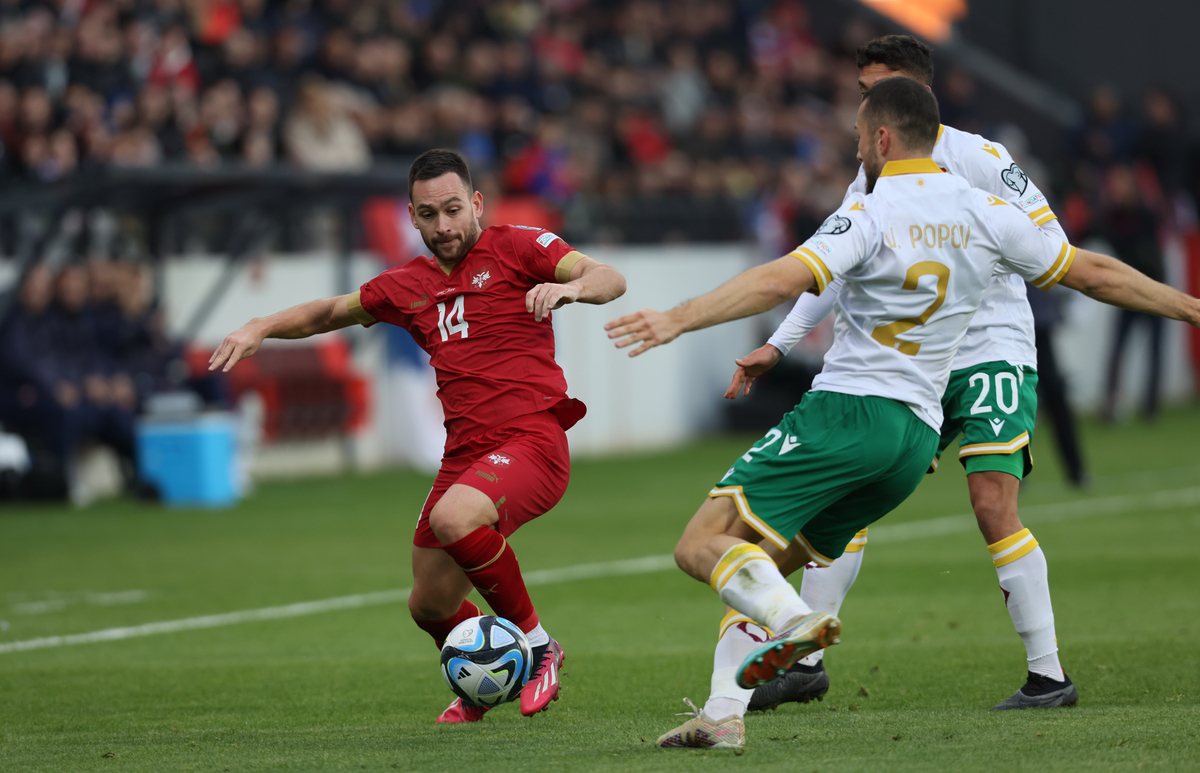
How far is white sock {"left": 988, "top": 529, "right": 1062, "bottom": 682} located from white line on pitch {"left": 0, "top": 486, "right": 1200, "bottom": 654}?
4.13m

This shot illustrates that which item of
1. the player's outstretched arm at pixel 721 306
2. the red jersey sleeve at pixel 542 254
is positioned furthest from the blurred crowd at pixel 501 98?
the player's outstretched arm at pixel 721 306

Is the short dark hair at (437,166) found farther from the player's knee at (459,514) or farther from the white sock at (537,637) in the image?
the white sock at (537,637)

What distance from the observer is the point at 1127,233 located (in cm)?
2006

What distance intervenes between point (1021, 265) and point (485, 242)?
1.97 m

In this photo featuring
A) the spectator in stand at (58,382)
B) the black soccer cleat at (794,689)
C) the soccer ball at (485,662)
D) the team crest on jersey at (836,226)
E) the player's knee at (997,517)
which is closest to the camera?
the team crest on jersey at (836,226)

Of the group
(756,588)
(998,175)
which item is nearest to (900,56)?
(998,175)

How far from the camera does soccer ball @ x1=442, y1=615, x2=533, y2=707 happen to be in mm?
5461

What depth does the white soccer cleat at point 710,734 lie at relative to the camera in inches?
193

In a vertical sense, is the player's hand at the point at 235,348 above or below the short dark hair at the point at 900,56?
below

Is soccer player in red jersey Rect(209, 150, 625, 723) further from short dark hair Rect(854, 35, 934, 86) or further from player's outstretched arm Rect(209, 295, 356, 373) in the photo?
short dark hair Rect(854, 35, 934, 86)

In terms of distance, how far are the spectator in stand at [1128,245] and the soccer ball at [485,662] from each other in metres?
15.8

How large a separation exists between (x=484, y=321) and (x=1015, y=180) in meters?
2.02

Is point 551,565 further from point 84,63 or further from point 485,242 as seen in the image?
point 84,63

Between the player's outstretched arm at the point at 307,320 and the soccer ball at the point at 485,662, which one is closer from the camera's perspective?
the soccer ball at the point at 485,662
